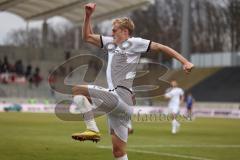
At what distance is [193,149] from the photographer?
18.6 meters

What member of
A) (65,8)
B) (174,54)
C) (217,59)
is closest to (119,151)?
(174,54)

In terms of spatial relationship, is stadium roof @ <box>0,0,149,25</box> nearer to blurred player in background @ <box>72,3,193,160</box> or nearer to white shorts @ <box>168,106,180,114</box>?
white shorts @ <box>168,106,180,114</box>

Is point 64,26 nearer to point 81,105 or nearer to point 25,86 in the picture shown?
point 25,86

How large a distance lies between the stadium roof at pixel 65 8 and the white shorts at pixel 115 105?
38617 mm

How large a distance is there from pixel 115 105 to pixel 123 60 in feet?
2.34

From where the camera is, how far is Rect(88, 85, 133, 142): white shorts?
9797 mm

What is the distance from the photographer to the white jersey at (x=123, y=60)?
9.88 meters

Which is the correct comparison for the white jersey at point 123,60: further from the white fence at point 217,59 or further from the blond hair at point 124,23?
the white fence at point 217,59

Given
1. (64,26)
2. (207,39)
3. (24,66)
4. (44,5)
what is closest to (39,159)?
(44,5)

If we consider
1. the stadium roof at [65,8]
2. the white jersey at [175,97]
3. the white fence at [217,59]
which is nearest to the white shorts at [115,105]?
the white jersey at [175,97]

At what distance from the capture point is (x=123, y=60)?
9898 mm

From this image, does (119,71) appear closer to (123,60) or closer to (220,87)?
(123,60)

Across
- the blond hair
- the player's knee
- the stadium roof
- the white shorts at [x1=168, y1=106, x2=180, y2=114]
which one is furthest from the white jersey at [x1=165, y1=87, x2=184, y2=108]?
the stadium roof

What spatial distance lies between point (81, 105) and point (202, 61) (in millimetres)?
66932
